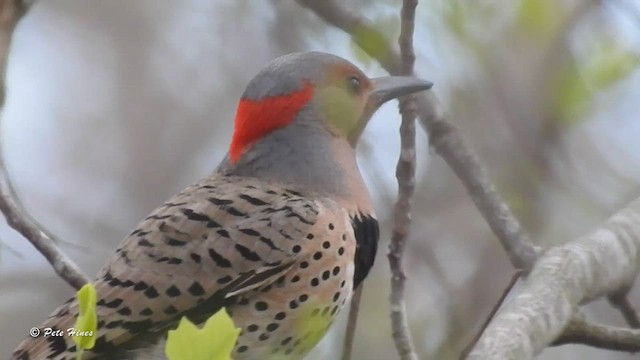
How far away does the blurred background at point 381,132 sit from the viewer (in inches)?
120

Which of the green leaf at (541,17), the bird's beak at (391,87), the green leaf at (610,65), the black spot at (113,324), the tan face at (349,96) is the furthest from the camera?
the green leaf at (541,17)

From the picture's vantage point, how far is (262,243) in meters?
2.28

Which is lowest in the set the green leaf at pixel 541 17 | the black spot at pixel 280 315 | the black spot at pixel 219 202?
the black spot at pixel 280 315

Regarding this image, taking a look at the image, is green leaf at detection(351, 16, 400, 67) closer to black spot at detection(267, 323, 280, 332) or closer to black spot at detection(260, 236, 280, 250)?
A: black spot at detection(260, 236, 280, 250)

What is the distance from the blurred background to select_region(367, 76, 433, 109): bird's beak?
28 cm

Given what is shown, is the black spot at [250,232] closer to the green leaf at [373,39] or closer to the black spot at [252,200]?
the black spot at [252,200]

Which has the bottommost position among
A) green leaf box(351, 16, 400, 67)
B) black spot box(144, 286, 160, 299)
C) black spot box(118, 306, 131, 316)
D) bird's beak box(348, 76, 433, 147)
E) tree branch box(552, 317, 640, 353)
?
tree branch box(552, 317, 640, 353)

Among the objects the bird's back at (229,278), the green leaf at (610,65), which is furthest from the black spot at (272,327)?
the green leaf at (610,65)

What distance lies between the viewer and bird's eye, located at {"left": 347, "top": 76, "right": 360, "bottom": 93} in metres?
2.73

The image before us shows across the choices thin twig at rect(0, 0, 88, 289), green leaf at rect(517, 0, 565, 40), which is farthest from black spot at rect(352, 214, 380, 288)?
green leaf at rect(517, 0, 565, 40)

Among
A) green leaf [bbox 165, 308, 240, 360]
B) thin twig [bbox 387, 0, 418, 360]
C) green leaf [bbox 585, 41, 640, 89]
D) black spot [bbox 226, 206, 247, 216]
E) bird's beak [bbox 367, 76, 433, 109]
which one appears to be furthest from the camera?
green leaf [bbox 585, 41, 640, 89]

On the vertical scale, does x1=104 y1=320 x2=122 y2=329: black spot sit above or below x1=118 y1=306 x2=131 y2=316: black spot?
below

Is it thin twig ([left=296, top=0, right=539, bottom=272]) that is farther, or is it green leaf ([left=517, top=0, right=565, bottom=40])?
green leaf ([left=517, top=0, right=565, bottom=40])

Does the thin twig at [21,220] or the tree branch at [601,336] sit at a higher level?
the thin twig at [21,220]
